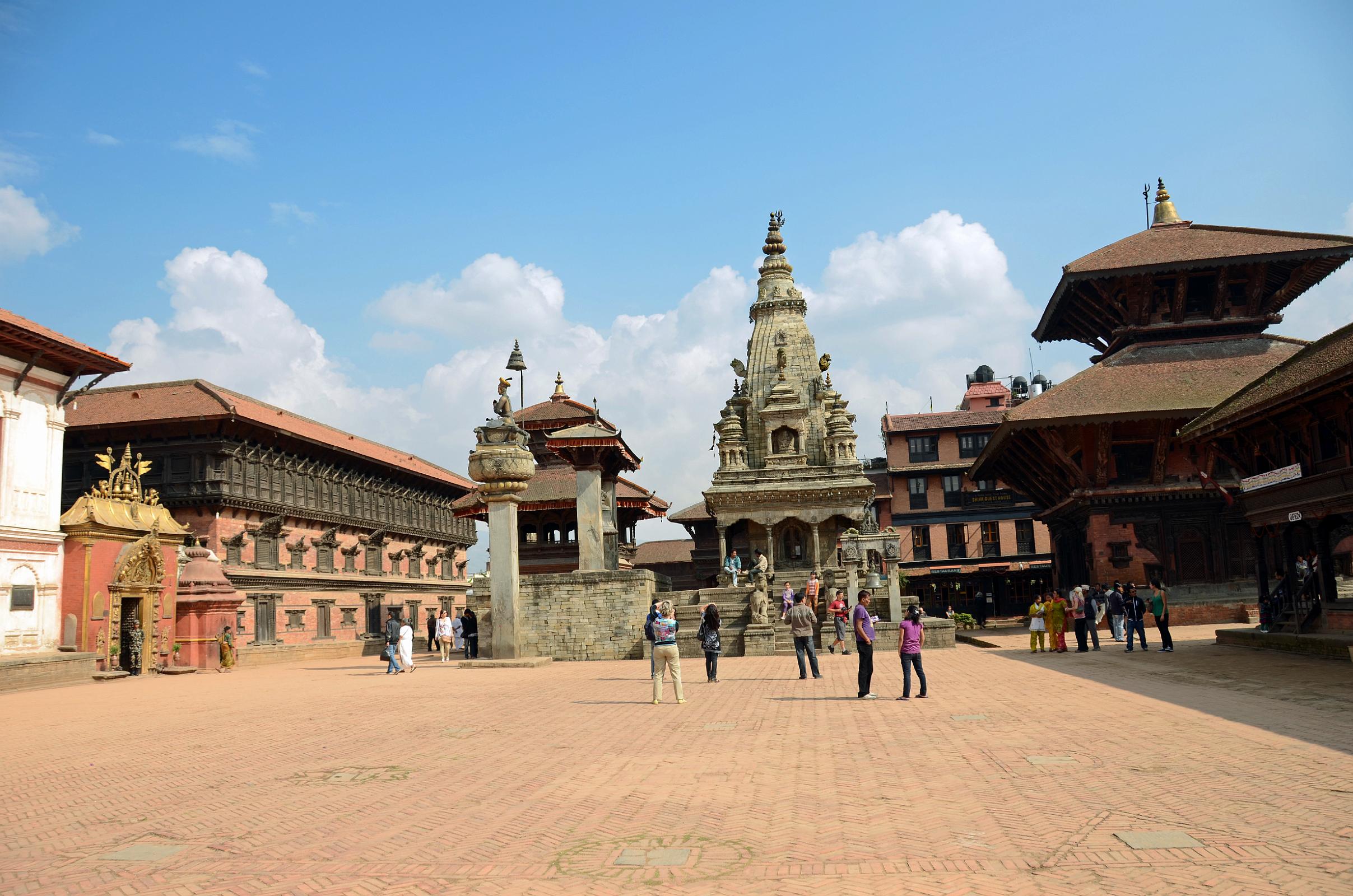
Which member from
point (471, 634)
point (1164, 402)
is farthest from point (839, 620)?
point (1164, 402)

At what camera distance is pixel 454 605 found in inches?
2488

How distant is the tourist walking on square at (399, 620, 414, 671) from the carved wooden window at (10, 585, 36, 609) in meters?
8.98

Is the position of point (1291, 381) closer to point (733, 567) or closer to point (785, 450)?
point (733, 567)

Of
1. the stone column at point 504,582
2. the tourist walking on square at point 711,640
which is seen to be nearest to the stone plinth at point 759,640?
the stone column at point 504,582

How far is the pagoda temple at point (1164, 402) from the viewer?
3291cm

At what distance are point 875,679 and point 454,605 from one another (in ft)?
158

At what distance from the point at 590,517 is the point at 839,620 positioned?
10.2 m

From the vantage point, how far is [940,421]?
6100 centimetres

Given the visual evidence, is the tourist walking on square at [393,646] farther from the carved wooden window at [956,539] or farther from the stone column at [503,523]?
the carved wooden window at [956,539]

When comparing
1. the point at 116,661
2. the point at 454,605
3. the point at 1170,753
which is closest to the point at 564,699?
the point at 1170,753

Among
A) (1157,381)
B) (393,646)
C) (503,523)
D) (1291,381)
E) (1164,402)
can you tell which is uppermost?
(1157,381)

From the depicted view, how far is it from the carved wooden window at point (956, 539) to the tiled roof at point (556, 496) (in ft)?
57.1

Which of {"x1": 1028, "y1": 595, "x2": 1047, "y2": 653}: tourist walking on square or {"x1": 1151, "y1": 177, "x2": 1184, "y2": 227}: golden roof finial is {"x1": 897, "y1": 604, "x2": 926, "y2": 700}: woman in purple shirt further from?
{"x1": 1151, "y1": 177, "x2": 1184, "y2": 227}: golden roof finial

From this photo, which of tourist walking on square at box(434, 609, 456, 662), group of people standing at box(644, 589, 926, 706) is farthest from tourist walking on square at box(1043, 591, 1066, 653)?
tourist walking on square at box(434, 609, 456, 662)
